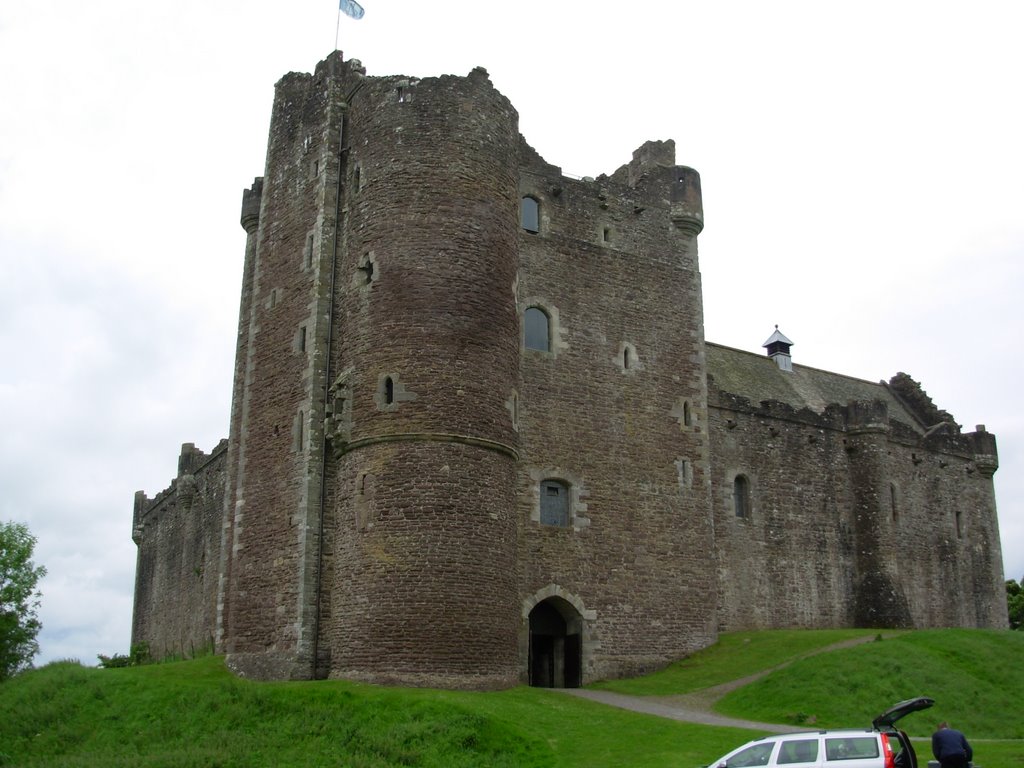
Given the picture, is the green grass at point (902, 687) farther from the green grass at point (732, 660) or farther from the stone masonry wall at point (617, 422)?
the stone masonry wall at point (617, 422)

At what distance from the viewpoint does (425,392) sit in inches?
1027

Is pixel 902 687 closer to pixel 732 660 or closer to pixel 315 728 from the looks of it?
pixel 732 660

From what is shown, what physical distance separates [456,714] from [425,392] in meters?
7.90

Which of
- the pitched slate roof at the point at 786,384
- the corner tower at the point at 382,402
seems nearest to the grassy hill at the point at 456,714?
the corner tower at the point at 382,402

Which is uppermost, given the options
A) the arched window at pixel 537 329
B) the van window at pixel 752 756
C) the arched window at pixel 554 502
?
the arched window at pixel 537 329

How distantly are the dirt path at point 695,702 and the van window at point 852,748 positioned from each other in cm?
587

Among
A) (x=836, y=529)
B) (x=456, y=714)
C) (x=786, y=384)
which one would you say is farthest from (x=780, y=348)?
(x=456, y=714)

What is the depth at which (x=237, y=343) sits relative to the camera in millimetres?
33500

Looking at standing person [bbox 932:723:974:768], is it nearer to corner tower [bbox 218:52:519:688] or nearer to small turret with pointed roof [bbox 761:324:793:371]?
corner tower [bbox 218:52:519:688]

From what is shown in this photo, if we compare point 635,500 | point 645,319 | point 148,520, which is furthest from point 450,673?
point 148,520

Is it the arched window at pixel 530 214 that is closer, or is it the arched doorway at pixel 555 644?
the arched doorway at pixel 555 644

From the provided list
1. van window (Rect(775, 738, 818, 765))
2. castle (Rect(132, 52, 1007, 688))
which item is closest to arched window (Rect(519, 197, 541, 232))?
castle (Rect(132, 52, 1007, 688))

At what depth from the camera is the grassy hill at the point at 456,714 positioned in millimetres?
20156

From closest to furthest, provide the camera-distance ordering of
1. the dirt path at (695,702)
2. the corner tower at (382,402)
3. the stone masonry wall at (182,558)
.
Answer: the dirt path at (695,702), the corner tower at (382,402), the stone masonry wall at (182,558)
